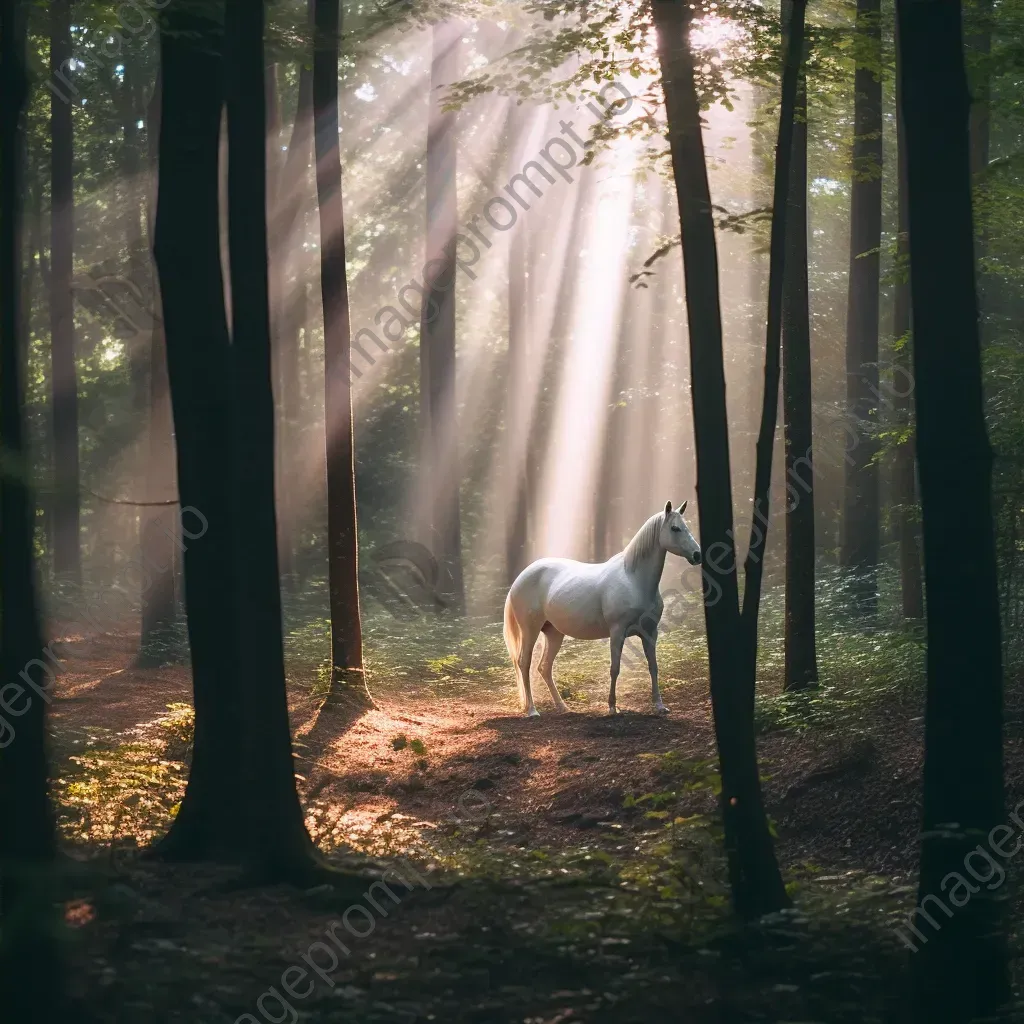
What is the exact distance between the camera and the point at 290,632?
22.9 meters

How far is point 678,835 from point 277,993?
10.8 feet

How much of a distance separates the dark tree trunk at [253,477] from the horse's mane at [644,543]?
7588 millimetres

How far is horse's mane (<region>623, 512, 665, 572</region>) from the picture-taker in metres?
14.2

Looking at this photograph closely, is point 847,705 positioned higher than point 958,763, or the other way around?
point 958,763

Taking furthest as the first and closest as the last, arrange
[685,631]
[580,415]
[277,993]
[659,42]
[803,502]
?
[580,415]
[685,631]
[803,502]
[659,42]
[277,993]

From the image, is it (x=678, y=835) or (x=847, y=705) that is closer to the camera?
(x=678, y=835)

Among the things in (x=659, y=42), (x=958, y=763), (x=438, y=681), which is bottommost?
(x=438, y=681)

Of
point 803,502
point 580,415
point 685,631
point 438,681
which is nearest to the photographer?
point 803,502

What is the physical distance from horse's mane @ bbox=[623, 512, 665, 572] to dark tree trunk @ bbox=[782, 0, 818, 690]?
188 centimetres

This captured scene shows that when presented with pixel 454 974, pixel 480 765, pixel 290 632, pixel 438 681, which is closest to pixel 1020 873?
pixel 454 974

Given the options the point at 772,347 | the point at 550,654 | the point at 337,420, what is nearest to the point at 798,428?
the point at 550,654

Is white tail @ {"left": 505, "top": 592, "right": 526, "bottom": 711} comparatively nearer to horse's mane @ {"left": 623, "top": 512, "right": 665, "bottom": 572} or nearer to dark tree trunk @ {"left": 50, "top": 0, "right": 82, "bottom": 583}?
horse's mane @ {"left": 623, "top": 512, "right": 665, "bottom": 572}

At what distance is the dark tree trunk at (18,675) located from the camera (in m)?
4.51

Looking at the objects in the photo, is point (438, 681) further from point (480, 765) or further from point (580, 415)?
point (580, 415)
